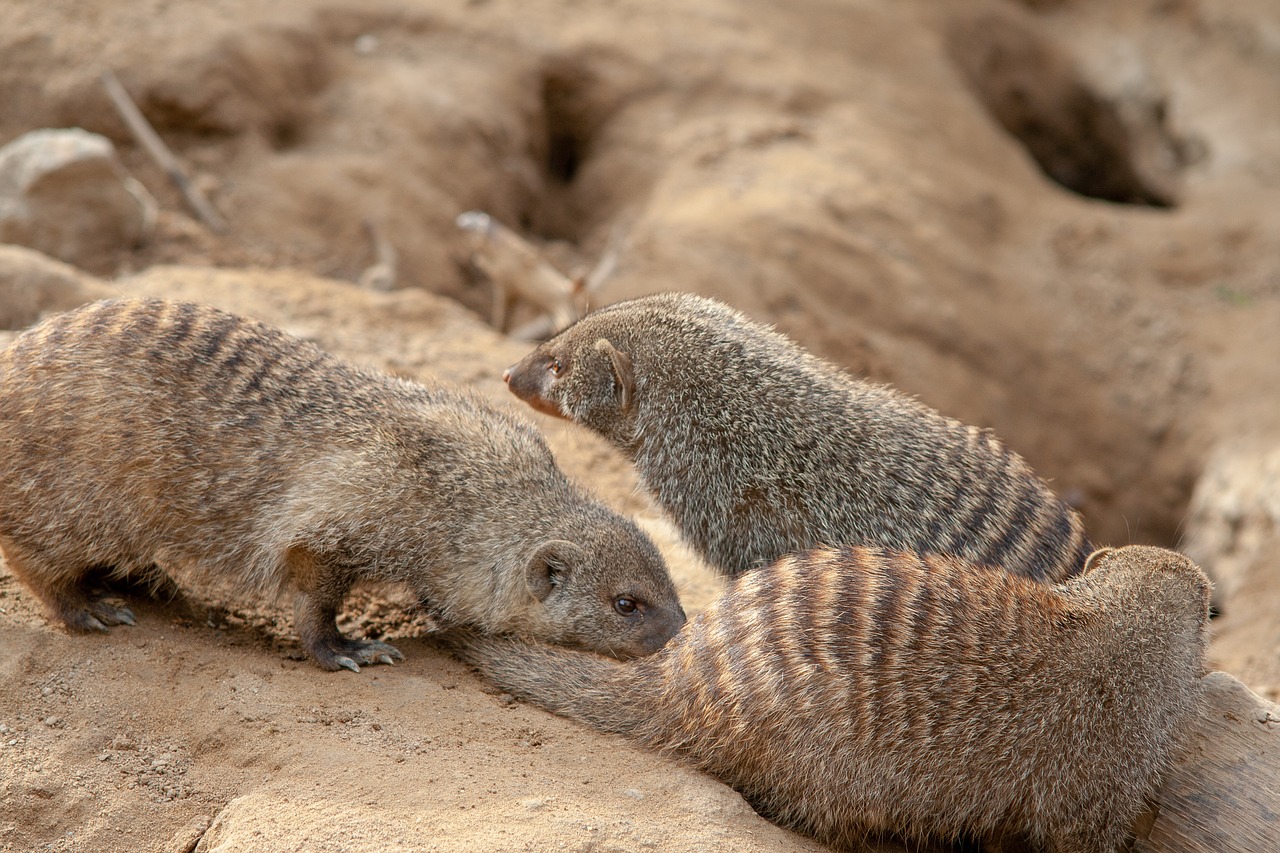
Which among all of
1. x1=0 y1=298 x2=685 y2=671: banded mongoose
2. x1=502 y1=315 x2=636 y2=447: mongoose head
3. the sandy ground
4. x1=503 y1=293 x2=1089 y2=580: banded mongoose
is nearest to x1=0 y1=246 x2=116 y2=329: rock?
the sandy ground

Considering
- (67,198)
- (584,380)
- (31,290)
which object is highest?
(584,380)

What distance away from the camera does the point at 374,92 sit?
7066mm

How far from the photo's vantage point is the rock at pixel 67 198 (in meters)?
5.61

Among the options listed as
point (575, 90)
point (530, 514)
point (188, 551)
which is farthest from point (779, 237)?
point (188, 551)

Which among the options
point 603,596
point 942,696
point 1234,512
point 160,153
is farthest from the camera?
point 160,153

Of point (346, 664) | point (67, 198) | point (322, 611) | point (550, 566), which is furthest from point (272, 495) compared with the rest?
point (67, 198)

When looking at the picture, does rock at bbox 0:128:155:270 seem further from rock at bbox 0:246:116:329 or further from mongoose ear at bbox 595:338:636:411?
mongoose ear at bbox 595:338:636:411

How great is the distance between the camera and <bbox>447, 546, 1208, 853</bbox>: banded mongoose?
2.87 meters

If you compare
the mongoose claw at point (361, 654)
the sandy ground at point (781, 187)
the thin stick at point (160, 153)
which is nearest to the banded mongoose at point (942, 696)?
the mongoose claw at point (361, 654)

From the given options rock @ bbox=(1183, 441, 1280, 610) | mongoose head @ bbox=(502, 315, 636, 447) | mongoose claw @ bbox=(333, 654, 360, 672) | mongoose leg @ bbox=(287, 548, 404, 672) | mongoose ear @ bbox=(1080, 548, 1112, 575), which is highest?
mongoose ear @ bbox=(1080, 548, 1112, 575)

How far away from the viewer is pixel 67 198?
569cm

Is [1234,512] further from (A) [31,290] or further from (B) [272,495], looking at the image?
(A) [31,290]

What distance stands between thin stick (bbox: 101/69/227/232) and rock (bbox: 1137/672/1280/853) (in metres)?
5.21

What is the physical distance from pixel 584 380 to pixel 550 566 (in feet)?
2.31
